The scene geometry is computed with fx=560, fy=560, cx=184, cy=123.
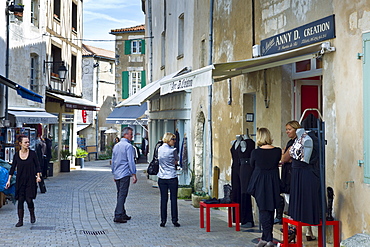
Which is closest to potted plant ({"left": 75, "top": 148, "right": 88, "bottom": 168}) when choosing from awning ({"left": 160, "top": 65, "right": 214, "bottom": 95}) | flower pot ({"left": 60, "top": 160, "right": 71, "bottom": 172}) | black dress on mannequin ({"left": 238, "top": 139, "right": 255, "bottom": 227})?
flower pot ({"left": 60, "top": 160, "right": 71, "bottom": 172})

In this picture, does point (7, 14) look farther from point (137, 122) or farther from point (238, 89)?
point (137, 122)

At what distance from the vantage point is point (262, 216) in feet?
26.3

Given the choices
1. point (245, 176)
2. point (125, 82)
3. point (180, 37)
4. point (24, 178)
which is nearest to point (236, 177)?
point (245, 176)

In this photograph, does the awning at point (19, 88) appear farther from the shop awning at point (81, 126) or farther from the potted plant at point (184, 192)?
the shop awning at point (81, 126)

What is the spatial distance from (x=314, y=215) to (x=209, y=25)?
7761mm

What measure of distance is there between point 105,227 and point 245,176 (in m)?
2.83

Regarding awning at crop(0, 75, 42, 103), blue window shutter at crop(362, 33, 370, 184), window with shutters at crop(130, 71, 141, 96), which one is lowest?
blue window shutter at crop(362, 33, 370, 184)

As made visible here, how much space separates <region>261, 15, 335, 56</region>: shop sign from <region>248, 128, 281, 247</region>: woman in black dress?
1580 millimetres

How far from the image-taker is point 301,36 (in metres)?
8.51

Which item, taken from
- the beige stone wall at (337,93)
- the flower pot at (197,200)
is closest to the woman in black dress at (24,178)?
the flower pot at (197,200)

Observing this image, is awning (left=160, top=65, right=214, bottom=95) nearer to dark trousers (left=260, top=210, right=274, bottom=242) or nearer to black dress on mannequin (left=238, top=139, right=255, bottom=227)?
black dress on mannequin (left=238, top=139, right=255, bottom=227)

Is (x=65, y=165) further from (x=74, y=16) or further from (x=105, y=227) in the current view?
(x=105, y=227)

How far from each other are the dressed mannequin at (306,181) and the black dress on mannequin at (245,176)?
2208mm

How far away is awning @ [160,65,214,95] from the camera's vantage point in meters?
8.77
